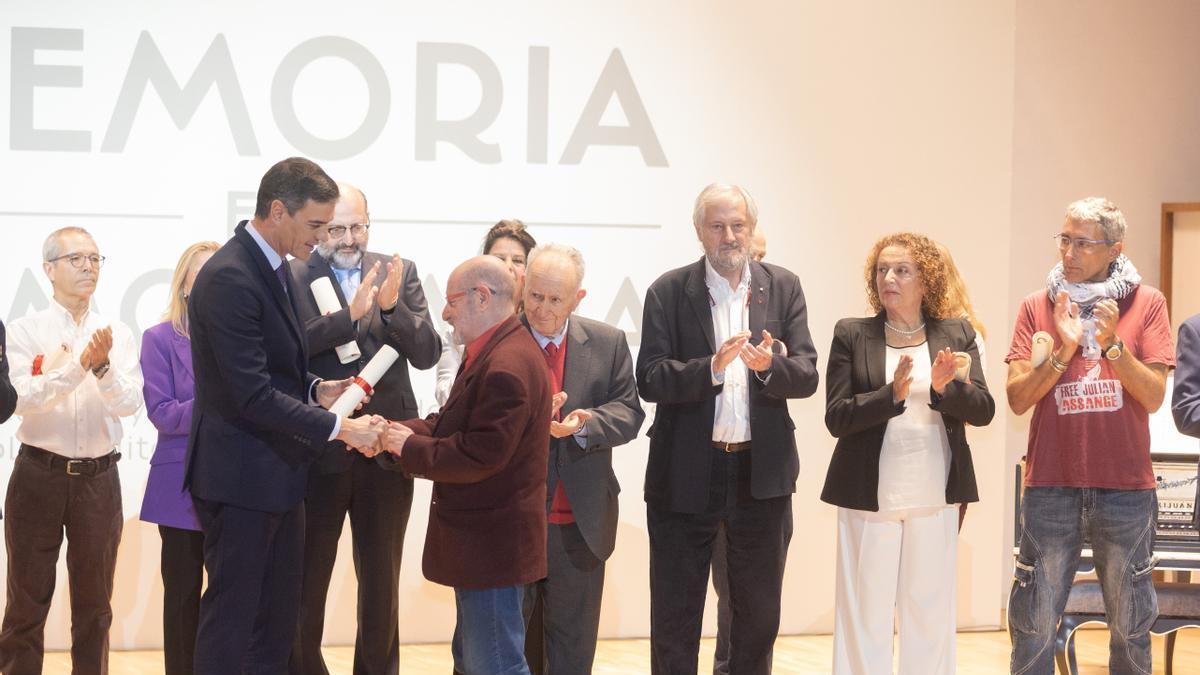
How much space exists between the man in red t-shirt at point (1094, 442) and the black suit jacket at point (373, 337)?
81.7 inches

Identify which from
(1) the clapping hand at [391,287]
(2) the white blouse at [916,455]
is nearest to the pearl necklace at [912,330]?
(2) the white blouse at [916,455]

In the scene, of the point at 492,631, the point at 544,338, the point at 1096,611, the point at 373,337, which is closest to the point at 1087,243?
the point at 1096,611

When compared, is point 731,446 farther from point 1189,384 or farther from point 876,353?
point 1189,384

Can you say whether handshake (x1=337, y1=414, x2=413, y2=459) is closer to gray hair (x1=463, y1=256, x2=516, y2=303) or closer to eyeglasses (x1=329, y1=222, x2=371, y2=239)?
gray hair (x1=463, y1=256, x2=516, y2=303)

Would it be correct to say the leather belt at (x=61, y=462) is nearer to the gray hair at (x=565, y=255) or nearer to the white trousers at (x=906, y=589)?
the gray hair at (x=565, y=255)

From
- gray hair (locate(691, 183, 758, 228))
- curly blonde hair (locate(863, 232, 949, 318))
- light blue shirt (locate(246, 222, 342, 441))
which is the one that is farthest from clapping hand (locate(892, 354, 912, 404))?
light blue shirt (locate(246, 222, 342, 441))

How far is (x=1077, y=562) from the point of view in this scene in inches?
168

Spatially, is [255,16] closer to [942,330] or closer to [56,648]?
[56,648]

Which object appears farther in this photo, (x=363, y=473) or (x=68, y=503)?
(x=68, y=503)

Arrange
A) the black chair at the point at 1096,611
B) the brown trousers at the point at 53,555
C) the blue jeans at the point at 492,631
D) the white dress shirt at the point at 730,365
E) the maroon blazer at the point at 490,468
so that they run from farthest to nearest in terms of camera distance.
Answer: the black chair at the point at 1096,611
the brown trousers at the point at 53,555
the white dress shirt at the point at 730,365
the blue jeans at the point at 492,631
the maroon blazer at the point at 490,468

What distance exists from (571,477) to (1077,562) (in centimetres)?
177

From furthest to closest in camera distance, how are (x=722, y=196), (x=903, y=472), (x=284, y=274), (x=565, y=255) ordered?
(x=903, y=472) → (x=722, y=196) → (x=565, y=255) → (x=284, y=274)

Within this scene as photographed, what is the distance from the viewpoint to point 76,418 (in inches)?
179

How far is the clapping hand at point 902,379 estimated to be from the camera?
4094 mm
